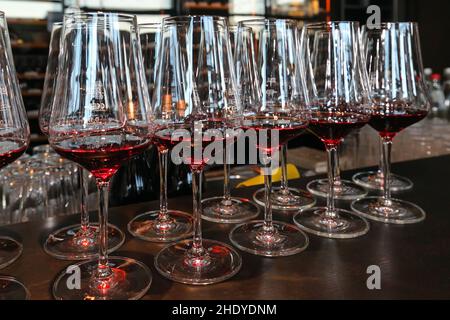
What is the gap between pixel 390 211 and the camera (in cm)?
91

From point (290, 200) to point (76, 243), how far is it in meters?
0.44

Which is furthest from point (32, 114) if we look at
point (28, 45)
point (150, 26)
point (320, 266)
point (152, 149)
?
point (320, 266)

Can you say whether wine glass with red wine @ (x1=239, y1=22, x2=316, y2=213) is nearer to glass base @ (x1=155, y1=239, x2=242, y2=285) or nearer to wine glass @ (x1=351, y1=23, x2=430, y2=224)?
wine glass @ (x1=351, y1=23, x2=430, y2=224)

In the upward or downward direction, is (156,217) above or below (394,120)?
below

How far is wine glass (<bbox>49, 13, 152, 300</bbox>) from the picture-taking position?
23.4 inches

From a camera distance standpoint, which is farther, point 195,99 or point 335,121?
point 335,121

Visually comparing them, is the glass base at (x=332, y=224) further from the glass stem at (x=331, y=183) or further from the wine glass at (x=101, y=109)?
the wine glass at (x=101, y=109)

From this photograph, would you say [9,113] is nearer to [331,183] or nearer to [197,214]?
[197,214]

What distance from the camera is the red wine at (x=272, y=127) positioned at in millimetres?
772

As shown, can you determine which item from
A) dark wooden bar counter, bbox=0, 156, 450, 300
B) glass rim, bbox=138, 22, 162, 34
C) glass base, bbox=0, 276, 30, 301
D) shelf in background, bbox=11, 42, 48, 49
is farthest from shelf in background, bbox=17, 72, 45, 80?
glass base, bbox=0, 276, 30, 301

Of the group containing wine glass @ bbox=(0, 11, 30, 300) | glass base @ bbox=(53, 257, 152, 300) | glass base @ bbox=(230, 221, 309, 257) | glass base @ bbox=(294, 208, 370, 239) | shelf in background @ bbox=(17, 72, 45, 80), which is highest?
shelf in background @ bbox=(17, 72, 45, 80)

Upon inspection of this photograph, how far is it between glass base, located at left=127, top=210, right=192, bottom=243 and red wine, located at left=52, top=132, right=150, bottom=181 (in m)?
0.19

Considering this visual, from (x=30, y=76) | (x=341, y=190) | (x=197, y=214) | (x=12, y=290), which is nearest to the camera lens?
(x=12, y=290)
